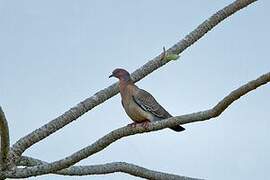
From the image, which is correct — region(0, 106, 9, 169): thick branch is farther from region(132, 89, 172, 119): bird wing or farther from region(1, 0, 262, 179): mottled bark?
region(132, 89, 172, 119): bird wing

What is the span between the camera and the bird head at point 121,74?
29.6 ft

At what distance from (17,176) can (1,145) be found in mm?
412

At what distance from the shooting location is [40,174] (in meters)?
7.46

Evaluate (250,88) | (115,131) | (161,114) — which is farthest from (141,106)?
(250,88)

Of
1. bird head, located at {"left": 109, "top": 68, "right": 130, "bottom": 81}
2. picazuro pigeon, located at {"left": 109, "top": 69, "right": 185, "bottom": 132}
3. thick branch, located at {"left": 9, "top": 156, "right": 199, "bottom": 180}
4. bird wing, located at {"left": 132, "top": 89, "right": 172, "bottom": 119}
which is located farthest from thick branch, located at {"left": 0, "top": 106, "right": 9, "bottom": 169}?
bird wing, located at {"left": 132, "top": 89, "right": 172, "bottom": 119}

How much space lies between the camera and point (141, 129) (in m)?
7.56

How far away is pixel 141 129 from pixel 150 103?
5.67ft

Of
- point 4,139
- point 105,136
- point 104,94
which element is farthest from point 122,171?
point 4,139

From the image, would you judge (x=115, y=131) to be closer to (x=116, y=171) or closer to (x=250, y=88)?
(x=116, y=171)

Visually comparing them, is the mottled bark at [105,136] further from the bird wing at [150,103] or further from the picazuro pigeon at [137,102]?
the bird wing at [150,103]

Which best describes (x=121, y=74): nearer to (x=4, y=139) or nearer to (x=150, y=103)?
(x=150, y=103)

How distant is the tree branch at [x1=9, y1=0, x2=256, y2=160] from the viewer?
7.68 m

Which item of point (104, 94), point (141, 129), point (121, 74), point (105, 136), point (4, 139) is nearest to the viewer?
point (105, 136)

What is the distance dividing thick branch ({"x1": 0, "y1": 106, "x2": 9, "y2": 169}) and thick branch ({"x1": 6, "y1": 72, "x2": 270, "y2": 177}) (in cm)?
26
